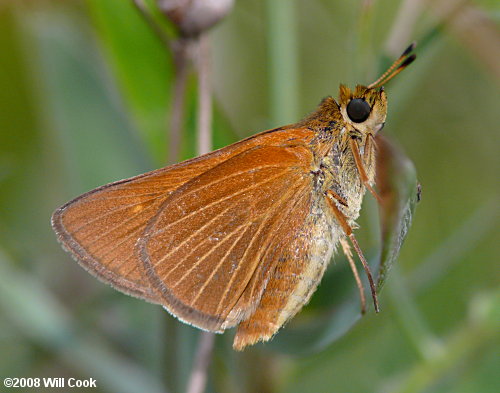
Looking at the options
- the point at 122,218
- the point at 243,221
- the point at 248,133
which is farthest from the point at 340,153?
the point at 248,133

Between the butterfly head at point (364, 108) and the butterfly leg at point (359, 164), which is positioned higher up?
the butterfly head at point (364, 108)

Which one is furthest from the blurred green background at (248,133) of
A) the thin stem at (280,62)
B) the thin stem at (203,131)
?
the thin stem at (203,131)

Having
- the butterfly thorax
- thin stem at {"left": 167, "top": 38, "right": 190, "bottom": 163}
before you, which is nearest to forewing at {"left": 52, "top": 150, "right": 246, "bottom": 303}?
thin stem at {"left": 167, "top": 38, "right": 190, "bottom": 163}

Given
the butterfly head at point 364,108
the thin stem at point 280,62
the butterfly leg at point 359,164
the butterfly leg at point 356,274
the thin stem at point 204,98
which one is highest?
the thin stem at point 280,62

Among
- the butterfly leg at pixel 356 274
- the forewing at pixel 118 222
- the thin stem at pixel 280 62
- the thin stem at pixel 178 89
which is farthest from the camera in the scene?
the thin stem at pixel 280 62

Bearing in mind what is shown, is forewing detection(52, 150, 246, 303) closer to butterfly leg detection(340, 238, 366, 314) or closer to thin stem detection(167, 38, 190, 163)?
thin stem detection(167, 38, 190, 163)

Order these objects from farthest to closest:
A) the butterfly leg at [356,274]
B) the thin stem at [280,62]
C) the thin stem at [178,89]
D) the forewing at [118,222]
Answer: the thin stem at [280,62] → the thin stem at [178,89] → the forewing at [118,222] → the butterfly leg at [356,274]

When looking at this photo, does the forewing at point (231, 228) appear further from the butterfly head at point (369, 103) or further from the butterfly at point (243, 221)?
the butterfly head at point (369, 103)
